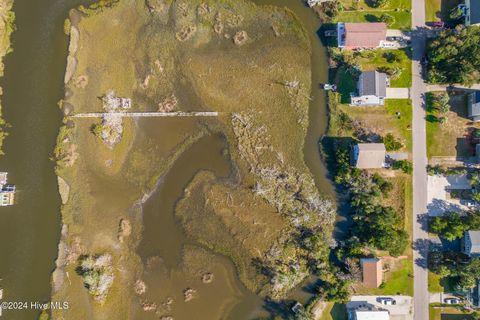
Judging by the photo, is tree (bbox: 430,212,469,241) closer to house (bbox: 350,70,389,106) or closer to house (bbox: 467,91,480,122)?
house (bbox: 467,91,480,122)

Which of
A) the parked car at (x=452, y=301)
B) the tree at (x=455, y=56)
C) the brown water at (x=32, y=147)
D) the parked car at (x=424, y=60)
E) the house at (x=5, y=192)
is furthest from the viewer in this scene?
the brown water at (x=32, y=147)

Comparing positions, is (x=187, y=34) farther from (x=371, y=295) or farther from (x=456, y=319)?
(x=456, y=319)

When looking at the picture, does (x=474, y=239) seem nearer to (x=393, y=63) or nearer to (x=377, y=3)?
(x=393, y=63)

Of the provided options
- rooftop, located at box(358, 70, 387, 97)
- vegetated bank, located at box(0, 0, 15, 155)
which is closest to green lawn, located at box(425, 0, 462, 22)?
rooftop, located at box(358, 70, 387, 97)

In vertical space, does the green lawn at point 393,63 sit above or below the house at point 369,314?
above

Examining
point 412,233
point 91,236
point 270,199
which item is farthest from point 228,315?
point 412,233

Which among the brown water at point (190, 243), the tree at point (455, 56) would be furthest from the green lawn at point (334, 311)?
the tree at point (455, 56)

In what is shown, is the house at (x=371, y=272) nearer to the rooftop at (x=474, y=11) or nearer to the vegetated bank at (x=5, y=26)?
the rooftop at (x=474, y=11)
